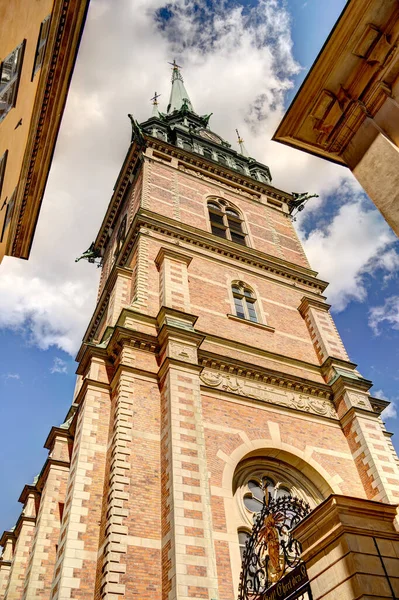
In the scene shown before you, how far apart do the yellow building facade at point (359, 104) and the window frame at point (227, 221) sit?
15.4 meters

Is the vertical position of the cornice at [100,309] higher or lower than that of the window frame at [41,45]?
higher

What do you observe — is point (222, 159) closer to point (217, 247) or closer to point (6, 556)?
point (217, 247)

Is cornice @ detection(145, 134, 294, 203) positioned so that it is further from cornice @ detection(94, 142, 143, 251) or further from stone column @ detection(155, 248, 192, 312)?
stone column @ detection(155, 248, 192, 312)

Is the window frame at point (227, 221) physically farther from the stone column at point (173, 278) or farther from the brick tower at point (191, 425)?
the stone column at point (173, 278)

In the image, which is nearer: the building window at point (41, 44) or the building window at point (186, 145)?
the building window at point (41, 44)

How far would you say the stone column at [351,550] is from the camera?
5.68 meters

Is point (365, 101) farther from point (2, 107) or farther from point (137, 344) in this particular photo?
point (137, 344)

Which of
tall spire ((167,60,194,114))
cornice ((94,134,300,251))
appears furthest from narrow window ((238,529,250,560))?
tall spire ((167,60,194,114))

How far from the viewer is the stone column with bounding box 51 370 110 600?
1036 centimetres

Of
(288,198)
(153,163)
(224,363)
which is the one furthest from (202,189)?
(224,363)

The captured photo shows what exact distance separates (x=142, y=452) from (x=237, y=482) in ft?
9.75

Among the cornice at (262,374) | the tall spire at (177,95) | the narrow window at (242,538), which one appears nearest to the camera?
the narrow window at (242,538)

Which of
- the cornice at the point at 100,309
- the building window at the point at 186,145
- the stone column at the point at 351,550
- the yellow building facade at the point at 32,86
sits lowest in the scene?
the stone column at the point at 351,550

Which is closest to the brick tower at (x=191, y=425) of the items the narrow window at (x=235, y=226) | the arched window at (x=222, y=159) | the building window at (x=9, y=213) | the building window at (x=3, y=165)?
the narrow window at (x=235, y=226)
